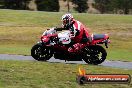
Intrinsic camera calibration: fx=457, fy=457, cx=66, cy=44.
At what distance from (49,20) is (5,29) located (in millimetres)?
9670

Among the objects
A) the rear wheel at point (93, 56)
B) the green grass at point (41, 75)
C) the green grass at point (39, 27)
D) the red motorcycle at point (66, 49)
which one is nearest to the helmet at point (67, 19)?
the red motorcycle at point (66, 49)

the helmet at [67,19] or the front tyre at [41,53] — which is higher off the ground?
the helmet at [67,19]

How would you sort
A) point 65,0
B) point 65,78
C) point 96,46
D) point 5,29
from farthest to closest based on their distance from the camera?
point 65,0
point 5,29
point 96,46
point 65,78

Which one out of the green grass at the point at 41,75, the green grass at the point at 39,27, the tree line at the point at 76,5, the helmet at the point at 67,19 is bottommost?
the tree line at the point at 76,5

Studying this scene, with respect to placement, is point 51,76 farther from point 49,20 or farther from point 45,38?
point 49,20

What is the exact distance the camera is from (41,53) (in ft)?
59.4

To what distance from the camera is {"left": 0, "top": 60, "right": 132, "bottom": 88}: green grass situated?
12.4m

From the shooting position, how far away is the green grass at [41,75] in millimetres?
12375

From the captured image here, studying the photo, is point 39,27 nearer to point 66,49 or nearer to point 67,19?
point 66,49

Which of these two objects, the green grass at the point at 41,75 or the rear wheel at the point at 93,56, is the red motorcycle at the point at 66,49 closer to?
the rear wheel at the point at 93,56

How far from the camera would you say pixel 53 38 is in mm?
17953

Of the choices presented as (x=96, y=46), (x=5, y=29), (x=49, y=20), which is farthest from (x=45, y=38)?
(x=49, y=20)

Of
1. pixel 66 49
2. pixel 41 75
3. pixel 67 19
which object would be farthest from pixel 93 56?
pixel 41 75

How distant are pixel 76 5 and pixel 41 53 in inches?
3177
